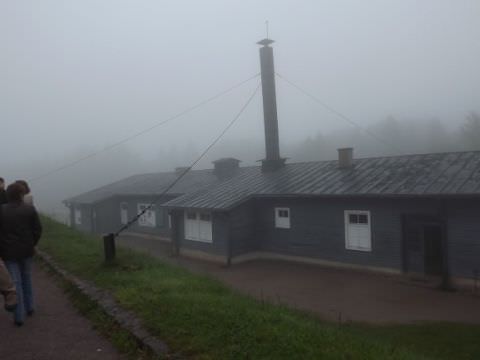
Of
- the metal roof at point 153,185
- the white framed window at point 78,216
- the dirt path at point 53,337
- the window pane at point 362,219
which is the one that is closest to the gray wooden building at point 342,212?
the window pane at point 362,219

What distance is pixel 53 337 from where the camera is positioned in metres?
5.18

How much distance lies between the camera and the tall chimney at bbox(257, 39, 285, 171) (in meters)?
23.3

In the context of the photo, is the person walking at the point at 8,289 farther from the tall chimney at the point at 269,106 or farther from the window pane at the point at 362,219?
the tall chimney at the point at 269,106

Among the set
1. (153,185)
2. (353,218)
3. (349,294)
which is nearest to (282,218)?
(353,218)

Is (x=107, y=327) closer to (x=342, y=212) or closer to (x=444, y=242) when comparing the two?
(x=444, y=242)

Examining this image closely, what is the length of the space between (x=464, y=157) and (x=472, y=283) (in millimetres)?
4385

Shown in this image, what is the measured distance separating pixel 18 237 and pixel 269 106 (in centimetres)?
1972

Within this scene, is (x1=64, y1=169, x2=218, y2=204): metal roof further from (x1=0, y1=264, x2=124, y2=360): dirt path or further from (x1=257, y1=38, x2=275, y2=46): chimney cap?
(x1=0, y1=264, x2=124, y2=360): dirt path

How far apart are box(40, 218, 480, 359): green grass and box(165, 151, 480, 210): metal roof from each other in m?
5.08

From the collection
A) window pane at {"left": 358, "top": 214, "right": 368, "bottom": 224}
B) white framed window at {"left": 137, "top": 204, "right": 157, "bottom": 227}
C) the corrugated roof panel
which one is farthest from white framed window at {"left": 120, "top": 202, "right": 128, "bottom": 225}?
window pane at {"left": 358, "top": 214, "right": 368, "bottom": 224}

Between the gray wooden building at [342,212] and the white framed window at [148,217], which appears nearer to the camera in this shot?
the gray wooden building at [342,212]

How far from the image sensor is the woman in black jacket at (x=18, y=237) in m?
5.50

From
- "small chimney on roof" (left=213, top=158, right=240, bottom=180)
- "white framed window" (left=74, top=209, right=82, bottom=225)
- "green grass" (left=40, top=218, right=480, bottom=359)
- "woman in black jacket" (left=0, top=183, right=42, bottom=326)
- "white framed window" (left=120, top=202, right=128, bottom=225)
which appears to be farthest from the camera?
"white framed window" (left=74, top=209, right=82, bottom=225)

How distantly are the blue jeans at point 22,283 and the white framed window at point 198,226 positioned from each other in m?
14.2
